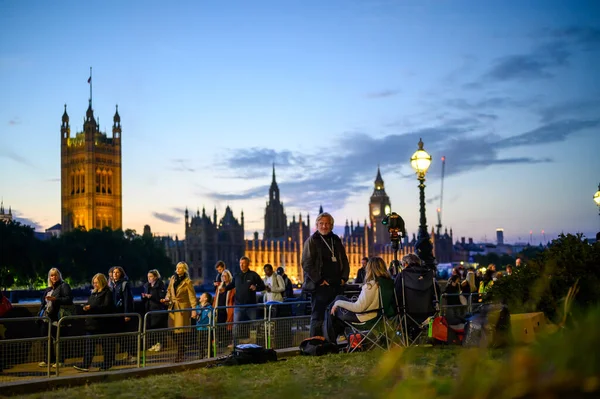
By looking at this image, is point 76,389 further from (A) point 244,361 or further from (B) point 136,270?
(B) point 136,270

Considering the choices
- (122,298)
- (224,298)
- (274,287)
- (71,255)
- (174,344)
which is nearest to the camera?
(174,344)

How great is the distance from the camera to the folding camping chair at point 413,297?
32.0 feet

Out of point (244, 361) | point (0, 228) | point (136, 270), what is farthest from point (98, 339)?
point (136, 270)

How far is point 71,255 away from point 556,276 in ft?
237

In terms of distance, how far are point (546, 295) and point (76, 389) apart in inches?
208

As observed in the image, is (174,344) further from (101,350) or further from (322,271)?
(322,271)

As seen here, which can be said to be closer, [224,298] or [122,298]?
[122,298]

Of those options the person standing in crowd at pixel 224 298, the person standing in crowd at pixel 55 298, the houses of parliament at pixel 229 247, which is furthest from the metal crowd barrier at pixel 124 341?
the houses of parliament at pixel 229 247

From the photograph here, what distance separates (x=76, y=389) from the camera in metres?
7.41

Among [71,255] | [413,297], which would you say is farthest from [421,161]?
[71,255]

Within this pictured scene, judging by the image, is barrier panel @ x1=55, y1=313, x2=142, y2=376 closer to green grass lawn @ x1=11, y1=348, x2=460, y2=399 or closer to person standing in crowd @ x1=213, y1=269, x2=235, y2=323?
green grass lawn @ x1=11, y1=348, x2=460, y2=399

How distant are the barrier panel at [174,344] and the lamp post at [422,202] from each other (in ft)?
26.0

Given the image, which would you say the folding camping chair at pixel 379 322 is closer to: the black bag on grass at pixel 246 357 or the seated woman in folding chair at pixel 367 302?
the seated woman in folding chair at pixel 367 302

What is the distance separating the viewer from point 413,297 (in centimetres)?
984
